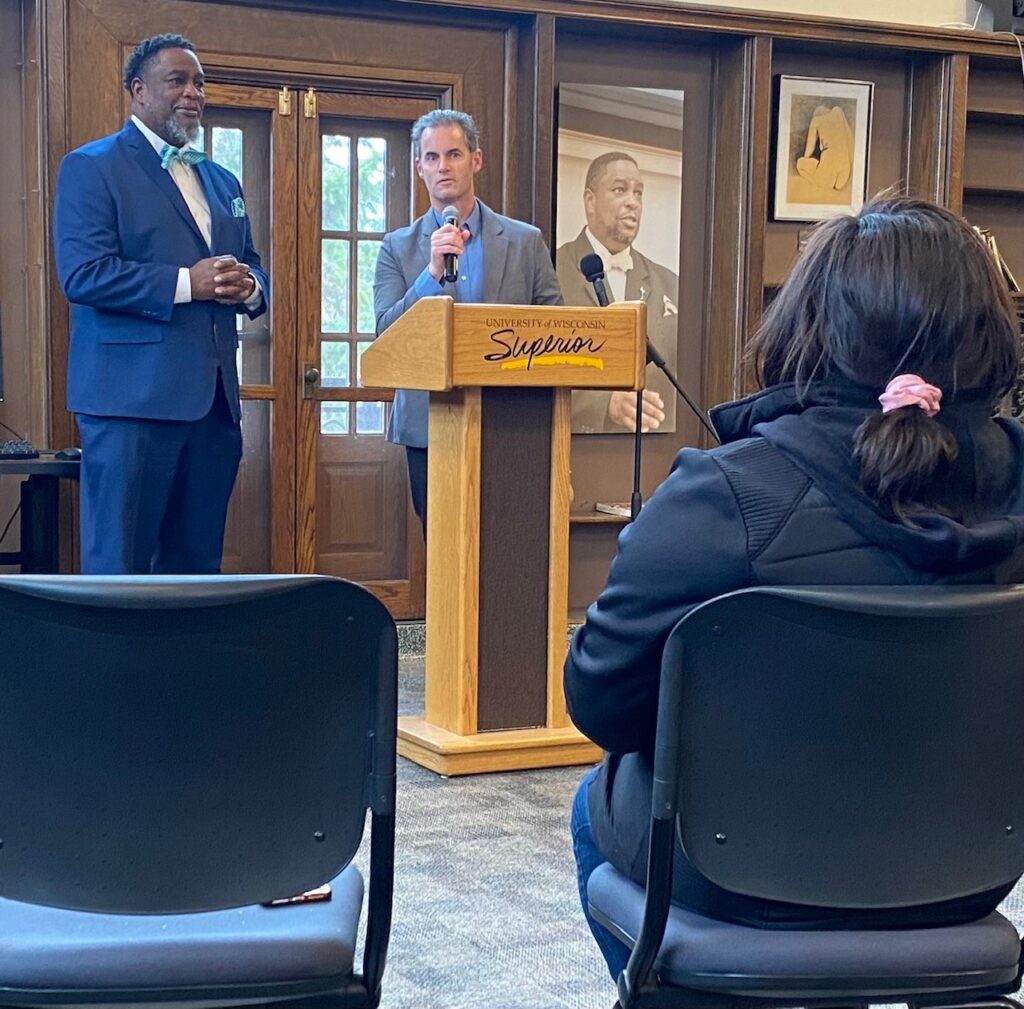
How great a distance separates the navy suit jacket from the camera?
345cm

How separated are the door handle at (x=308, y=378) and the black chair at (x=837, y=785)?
369 cm

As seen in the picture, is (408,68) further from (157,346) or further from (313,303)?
(157,346)

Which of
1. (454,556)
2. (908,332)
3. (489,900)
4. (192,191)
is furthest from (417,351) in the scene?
(908,332)

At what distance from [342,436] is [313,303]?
0.48 m

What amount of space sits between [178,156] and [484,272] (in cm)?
86

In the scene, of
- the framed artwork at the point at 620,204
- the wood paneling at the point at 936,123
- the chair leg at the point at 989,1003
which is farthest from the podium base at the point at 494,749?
the wood paneling at the point at 936,123

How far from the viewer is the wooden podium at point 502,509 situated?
3.07m

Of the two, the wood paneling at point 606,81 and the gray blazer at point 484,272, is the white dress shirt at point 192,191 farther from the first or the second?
the wood paneling at point 606,81

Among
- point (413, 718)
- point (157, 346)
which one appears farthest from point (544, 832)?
point (157, 346)

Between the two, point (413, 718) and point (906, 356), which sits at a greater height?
point (906, 356)

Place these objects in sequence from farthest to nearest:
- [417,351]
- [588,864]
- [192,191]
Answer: [192,191] → [417,351] → [588,864]

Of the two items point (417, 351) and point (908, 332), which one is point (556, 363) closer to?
point (417, 351)

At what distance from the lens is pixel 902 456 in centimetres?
133

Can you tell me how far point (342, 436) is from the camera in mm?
4973
